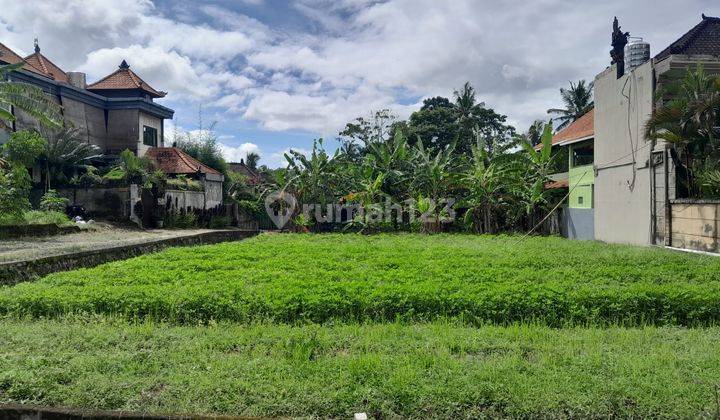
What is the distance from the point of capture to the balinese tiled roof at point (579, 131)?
16.9 m

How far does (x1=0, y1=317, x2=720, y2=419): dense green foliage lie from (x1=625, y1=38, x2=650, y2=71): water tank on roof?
412 inches

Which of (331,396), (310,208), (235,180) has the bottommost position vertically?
(331,396)

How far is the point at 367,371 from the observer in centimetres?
385

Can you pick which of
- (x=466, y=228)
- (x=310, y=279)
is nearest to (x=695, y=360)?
(x=310, y=279)

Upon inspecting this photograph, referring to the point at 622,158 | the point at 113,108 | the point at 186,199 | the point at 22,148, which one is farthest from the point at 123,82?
the point at 622,158

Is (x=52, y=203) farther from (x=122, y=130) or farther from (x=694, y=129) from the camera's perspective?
(x=694, y=129)

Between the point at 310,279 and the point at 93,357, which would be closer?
the point at 93,357

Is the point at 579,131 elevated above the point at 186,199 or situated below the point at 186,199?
above

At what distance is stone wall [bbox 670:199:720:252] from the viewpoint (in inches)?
392

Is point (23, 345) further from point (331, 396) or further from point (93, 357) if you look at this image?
point (331, 396)

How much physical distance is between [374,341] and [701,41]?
55.1 feet

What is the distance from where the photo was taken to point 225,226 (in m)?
21.5

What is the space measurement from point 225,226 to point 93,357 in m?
17.7

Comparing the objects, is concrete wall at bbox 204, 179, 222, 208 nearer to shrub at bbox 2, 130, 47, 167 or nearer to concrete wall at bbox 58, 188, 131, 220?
concrete wall at bbox 58, 188, 131, 220
